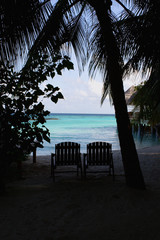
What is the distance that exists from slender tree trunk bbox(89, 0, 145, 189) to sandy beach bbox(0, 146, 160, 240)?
35cm

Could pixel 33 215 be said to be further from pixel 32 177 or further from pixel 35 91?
pixel 32 177

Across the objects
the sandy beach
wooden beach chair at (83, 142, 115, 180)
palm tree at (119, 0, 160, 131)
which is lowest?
the sandy beach

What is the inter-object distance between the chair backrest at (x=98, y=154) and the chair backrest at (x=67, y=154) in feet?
1.11

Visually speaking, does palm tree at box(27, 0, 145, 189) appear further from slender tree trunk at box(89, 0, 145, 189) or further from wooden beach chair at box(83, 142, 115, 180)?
wooden beach chair at box(83, 142, 115, 180)

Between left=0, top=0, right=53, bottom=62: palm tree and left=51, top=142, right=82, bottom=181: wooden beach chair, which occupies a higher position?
left=0, top=0, right=53, bottom=62: palm tree

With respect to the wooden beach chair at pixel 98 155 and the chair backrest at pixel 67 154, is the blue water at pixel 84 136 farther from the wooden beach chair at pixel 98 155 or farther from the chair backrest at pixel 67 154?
the chair backrest at pixel 67 154

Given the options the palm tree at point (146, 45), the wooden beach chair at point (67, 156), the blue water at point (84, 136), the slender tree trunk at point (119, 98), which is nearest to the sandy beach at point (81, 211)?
the slender tree trunk at point (119, 98)

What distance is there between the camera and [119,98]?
171 inches

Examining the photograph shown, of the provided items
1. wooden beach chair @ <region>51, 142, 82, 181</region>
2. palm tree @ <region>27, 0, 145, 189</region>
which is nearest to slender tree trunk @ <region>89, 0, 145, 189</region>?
palm tree @ <region>27, 0, 145, 189</region>

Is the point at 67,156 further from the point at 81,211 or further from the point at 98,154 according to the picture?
the point at 81,211

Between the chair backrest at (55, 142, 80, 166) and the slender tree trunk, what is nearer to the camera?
the slender tree trunk

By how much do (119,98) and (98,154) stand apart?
191cm

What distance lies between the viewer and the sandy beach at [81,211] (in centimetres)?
276

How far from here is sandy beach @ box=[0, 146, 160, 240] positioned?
9.07ft
